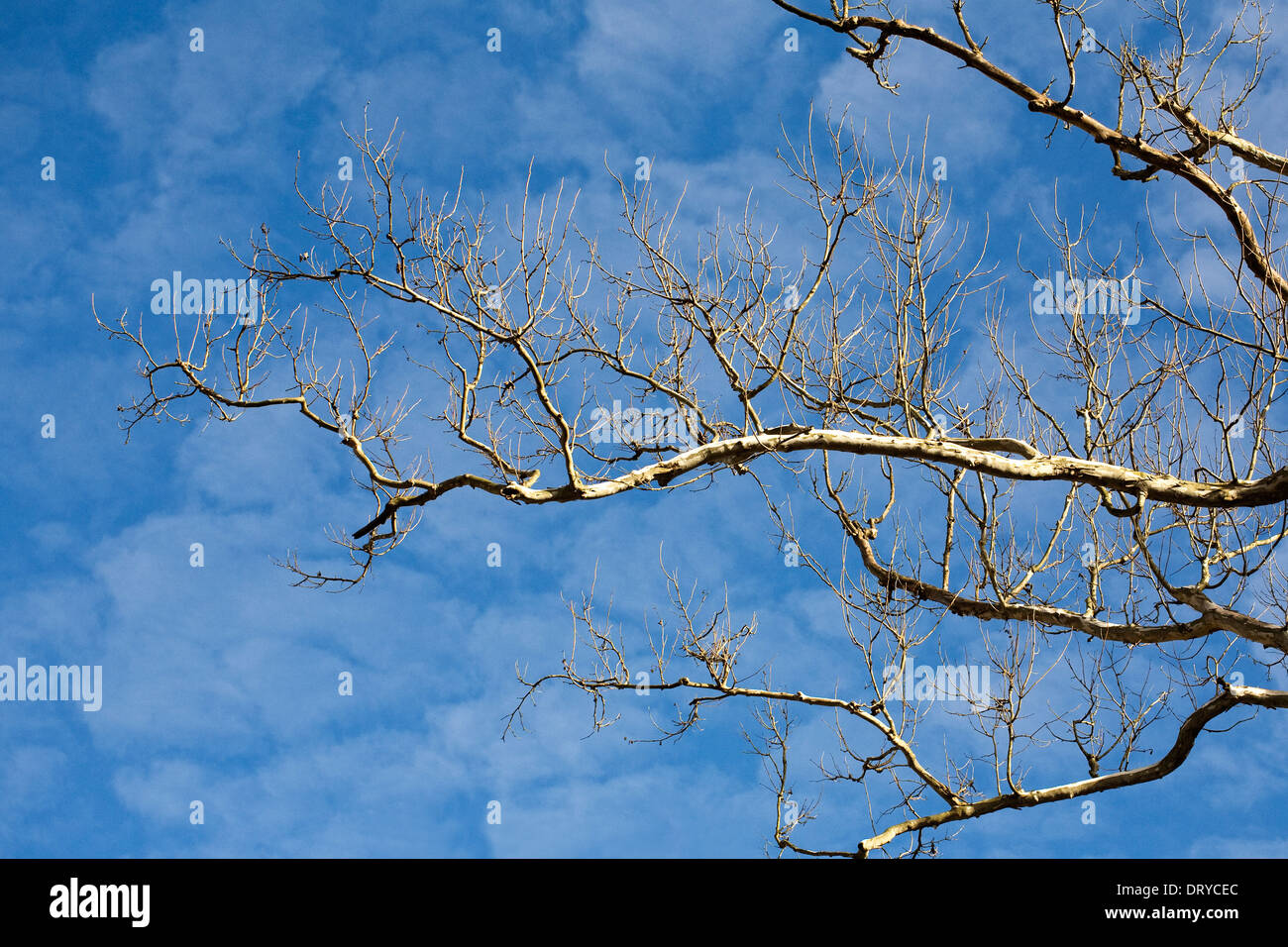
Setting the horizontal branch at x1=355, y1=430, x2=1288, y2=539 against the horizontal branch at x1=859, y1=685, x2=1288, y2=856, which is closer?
the horizontal branch at x1=355, y1=430, x2=1288, y2=539

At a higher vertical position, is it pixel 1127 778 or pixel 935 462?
pixel 935 462

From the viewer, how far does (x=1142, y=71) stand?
8.37m

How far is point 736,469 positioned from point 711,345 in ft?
2.89

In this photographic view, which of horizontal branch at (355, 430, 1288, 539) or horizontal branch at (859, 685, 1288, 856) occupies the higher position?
horizontal branch at (355, 430, 1288, 539)

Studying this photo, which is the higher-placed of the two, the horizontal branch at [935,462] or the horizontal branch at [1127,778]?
the horizontal branch at [935,462]

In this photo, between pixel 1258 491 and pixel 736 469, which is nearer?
pixel 1258 491

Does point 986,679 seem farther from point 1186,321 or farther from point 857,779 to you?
point 1186,321

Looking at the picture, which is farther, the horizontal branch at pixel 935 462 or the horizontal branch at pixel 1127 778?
the horizontal branch at pixel 1127 778

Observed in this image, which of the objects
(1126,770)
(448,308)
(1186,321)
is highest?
(448,308)
